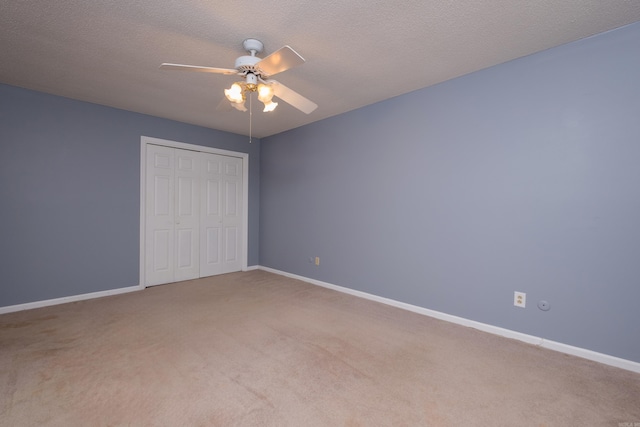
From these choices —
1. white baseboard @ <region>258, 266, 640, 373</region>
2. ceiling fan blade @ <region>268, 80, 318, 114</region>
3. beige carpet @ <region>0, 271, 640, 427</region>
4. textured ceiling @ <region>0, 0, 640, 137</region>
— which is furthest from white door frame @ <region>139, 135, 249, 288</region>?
ceiling fan blade @ <region>268, 80, 318, 114</region>

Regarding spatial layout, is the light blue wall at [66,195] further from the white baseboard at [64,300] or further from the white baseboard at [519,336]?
Answer: the white baseboard at [519,336]

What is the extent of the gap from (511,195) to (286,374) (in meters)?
2.40

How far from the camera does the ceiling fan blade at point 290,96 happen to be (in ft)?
7.19

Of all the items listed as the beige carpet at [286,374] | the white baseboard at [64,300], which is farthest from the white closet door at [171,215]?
the beige carpet at [286,374]

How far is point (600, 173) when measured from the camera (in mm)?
2156

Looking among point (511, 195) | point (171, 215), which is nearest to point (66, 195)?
point (171, 215)

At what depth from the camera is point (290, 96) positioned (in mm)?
2324

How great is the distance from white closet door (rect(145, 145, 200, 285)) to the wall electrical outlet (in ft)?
14.1

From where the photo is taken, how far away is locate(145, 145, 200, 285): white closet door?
4.14 m

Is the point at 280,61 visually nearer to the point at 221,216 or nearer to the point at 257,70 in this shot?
the point at 257,70

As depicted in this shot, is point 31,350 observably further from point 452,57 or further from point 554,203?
point 554,203

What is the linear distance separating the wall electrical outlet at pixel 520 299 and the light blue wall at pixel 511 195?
0.04 m

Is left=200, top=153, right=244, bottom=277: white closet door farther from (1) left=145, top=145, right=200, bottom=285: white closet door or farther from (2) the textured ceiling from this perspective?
(2) the textured ceiling

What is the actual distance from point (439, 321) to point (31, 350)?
358cm
